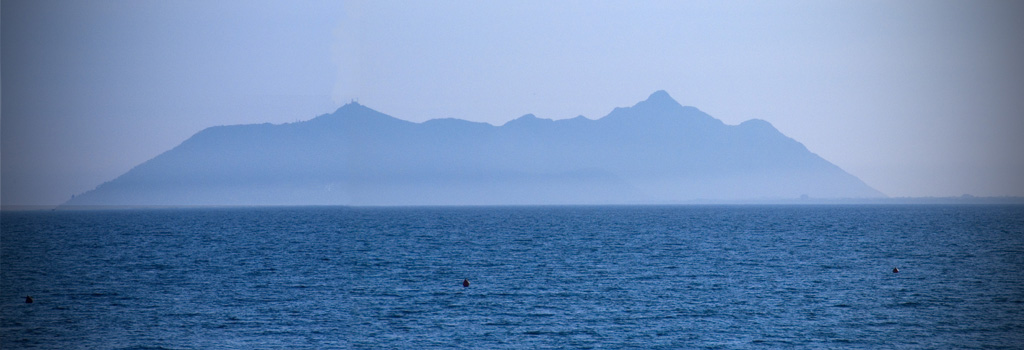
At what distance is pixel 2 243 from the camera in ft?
389

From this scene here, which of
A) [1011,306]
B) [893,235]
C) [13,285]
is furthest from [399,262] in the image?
[893,235]

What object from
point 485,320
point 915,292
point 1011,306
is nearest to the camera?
point 485,320

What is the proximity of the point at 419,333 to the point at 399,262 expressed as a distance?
36673 millimetres

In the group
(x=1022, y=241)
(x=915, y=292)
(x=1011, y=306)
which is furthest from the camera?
(x=1022, y=241)

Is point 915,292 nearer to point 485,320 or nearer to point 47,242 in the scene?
point 485,320

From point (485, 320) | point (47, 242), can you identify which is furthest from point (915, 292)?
point (47, 242)

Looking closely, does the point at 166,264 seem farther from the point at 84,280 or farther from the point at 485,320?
the point at 485,320

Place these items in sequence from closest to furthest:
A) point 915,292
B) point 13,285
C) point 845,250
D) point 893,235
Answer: point 915,292
point 13,285
point 845,250
point 893,235

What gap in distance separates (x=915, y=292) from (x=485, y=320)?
3068 centimetres

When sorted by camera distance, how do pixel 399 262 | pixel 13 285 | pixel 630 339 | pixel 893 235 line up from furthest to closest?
1. pixel 893 235
2. pixel 399 262
3. pixel 13 285
4. pixel 630 339

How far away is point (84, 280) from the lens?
6712 cm

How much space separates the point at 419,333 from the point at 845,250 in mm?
66460

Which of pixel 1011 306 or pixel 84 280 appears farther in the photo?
pixel 84 280

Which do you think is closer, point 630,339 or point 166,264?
point 630,339
